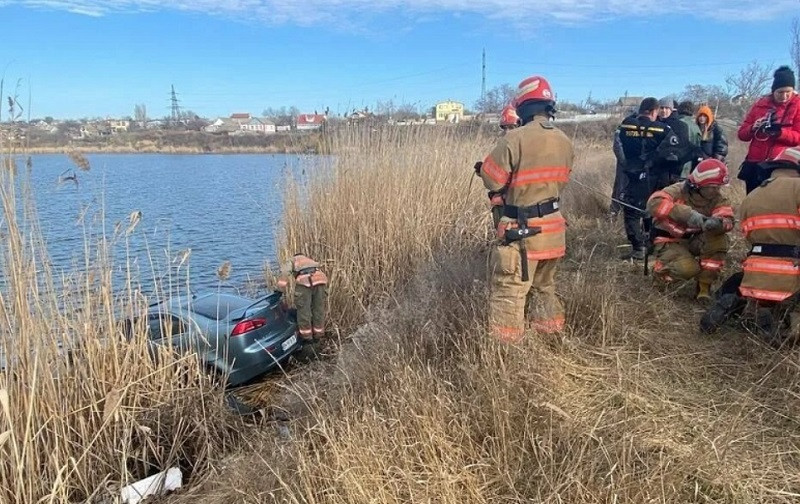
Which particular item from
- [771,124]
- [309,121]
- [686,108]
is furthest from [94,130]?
[686,108]

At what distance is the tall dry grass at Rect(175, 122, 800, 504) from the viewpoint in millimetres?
1965

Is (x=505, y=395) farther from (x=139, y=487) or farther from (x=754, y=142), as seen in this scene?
(x=754, y=142)

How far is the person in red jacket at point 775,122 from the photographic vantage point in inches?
178

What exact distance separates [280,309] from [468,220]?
251 cm

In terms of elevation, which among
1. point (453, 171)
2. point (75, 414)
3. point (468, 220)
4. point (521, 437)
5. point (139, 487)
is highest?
point (453, 171)

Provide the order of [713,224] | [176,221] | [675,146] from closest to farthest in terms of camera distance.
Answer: [713,224], [675,146], [176,221]

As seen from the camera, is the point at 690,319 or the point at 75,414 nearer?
the point at 75,414

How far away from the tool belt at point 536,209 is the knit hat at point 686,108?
3.69m

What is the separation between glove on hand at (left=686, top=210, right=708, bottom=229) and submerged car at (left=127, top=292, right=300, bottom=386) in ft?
11.0

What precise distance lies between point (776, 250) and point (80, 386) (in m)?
4.11

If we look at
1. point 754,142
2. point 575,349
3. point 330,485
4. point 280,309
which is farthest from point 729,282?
point 280,309

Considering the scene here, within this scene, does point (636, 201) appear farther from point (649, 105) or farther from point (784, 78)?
point (784, 78)

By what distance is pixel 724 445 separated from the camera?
2.07 m

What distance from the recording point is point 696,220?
4.19 metres
